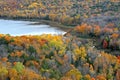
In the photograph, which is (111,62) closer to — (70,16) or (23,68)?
(23,68)

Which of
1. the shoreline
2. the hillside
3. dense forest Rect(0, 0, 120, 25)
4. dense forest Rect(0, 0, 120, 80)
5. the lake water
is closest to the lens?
the hillside

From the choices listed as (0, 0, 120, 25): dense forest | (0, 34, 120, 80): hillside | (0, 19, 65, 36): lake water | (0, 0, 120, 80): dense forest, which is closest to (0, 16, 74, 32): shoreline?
(0, 0, 120, 25): dense forest

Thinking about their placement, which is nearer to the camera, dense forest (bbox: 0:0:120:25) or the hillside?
the hillside

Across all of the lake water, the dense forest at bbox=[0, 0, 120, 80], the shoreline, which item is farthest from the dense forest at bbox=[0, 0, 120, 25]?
the dense forest at bbox=[0, 0, 120, 80]

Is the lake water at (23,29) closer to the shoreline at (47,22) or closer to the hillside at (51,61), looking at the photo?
the shoreline at (47,22)

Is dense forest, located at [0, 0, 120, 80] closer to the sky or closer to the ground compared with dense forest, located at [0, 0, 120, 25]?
closer to the sky

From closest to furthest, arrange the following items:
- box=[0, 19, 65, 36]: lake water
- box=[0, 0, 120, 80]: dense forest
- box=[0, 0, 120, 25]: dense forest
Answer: box=[0, 0, 120, 80]: dense forest < box=[0, 19, 65, 36]: lake water < box=[0, 0, 120, 25]: dense forest

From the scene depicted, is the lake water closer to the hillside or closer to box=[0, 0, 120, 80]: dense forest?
box=[0, 0, 120, 80]: dense forest

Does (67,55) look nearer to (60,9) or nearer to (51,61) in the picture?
(51,61)

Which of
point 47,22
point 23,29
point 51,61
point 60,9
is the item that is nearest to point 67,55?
point 51,61
